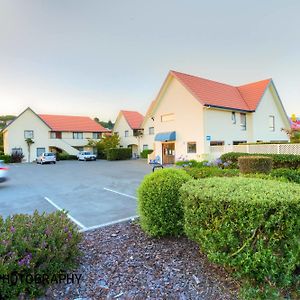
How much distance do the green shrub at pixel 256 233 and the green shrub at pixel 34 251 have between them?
6.19 feet

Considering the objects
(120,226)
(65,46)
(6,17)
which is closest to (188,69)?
(65,46)

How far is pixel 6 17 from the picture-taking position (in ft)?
29.6

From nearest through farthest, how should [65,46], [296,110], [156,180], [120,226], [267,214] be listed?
[267,214] < [156,180] < [120,226] < [65,46] < [296,110]

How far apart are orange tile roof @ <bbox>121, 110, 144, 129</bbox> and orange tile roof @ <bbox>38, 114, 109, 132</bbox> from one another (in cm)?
655

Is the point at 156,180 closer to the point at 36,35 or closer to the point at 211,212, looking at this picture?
the point at 211,212

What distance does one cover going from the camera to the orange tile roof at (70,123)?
1559 inches

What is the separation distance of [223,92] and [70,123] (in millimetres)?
29551

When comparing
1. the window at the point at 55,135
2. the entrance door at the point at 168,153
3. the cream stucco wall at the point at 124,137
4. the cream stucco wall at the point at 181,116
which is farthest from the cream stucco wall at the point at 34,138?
the cream stucco wall at the point at 181,116

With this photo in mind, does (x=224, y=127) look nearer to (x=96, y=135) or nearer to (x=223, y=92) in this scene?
(x=223, y=92)

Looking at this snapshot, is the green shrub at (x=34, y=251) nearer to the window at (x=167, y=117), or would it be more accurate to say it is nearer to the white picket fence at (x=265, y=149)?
the white picket fence at (x=265, y=149)

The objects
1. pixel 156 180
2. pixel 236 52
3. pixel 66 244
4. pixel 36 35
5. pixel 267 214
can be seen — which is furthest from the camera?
pixel 236 52

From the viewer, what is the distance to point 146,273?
3.06 m

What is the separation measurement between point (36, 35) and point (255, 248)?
507 inches

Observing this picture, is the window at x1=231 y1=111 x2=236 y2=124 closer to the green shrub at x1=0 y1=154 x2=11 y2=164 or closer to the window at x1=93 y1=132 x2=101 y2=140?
the window at x1=93 y1=132 x2=101 y2=140
